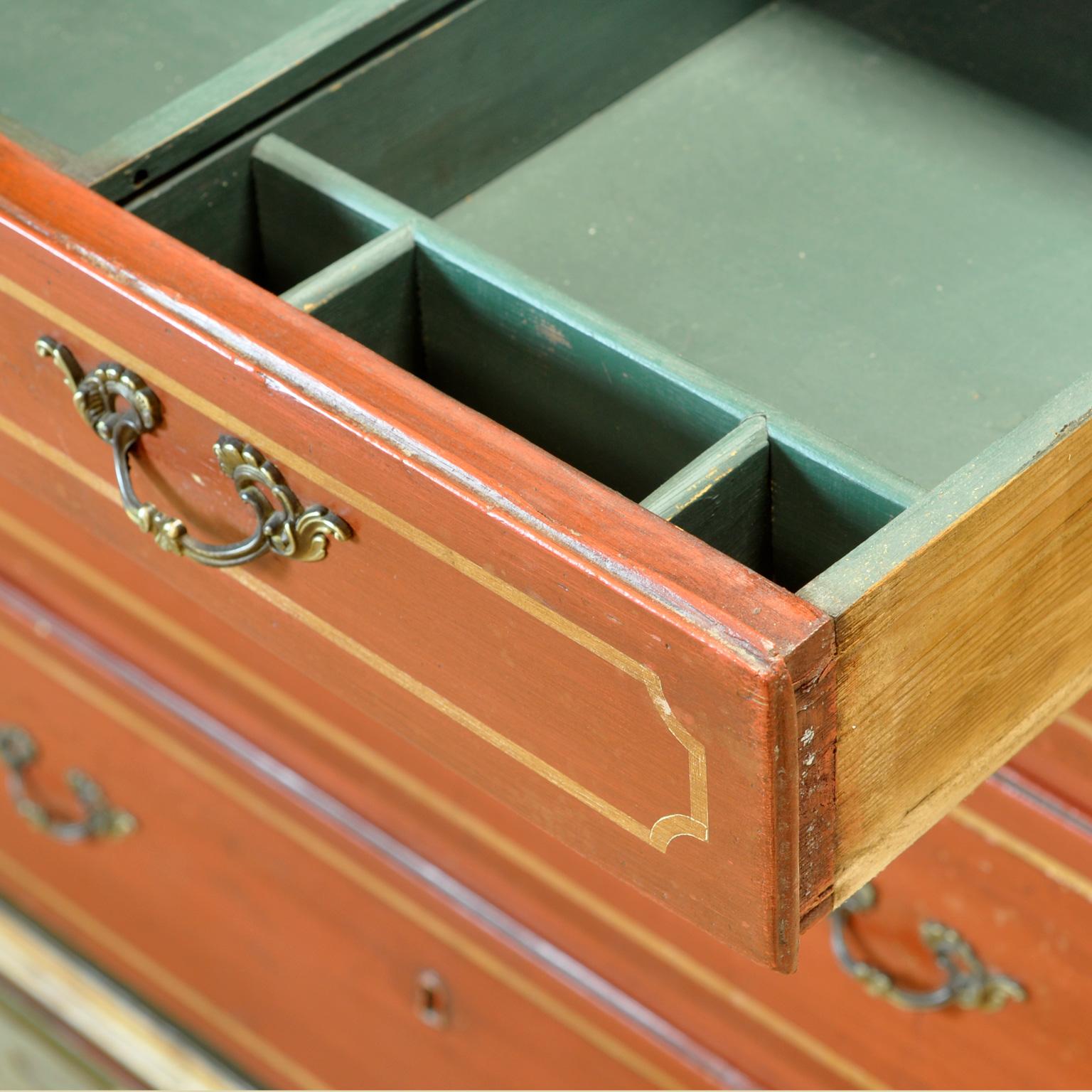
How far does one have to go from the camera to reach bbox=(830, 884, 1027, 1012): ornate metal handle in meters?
0.86

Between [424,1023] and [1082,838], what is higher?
[1082,838]

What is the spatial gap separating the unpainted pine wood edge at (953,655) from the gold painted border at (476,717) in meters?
0.04

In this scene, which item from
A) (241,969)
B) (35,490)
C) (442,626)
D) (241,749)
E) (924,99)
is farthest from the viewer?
(241,969)

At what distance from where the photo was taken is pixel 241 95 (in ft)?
2.38

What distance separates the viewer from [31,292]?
2.13 feet

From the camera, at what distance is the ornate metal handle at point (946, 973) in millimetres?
857

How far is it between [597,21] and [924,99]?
168 millimetres

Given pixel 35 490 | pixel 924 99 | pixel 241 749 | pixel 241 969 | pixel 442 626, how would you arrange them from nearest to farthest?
1. pixel 442 626
2. pixel 35 490
3. pixel 924 99
4. pixel 241 749
5. pixel 241 969

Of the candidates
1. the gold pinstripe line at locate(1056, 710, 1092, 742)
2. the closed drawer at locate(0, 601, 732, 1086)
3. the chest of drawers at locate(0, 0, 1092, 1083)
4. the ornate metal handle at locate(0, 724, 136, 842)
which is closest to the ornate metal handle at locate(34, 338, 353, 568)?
the chest of drawers at locate(0, 0, 1092, 1083)

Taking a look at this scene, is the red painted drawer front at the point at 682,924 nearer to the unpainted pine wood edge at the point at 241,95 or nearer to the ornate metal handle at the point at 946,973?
the ornate metal handle at the point at 946,973

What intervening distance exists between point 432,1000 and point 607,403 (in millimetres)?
626

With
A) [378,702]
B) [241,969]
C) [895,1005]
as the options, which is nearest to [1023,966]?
[895,1005]

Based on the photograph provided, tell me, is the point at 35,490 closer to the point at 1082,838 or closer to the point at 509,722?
the point at 509,722

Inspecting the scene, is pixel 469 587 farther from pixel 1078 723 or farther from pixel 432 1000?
pixel 432 1000
